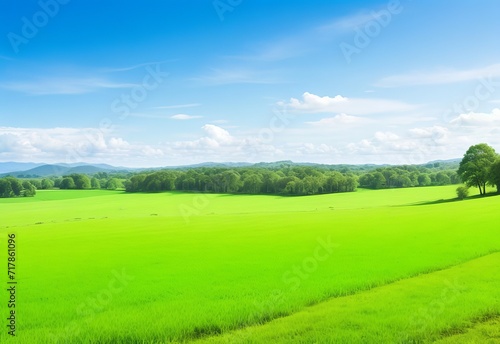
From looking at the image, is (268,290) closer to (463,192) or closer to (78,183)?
(463,192)

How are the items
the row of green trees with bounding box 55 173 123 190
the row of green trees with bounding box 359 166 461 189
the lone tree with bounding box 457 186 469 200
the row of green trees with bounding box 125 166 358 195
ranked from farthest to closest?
the row of green trees with bounding box 55 173 123 190, the row of green trees with bounding box 359 166 461 189, the row of green trees with bounding box 125 166 358 195, the lone tree with bounding box 457 186 469 200

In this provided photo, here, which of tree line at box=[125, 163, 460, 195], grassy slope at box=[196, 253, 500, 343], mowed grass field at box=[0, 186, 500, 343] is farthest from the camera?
tree line at box=[125, 163, 460, 195]

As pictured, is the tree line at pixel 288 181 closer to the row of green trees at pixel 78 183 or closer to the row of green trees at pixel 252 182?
the row of green trees at pixel 252 182

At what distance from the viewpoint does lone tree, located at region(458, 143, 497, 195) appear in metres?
78.6

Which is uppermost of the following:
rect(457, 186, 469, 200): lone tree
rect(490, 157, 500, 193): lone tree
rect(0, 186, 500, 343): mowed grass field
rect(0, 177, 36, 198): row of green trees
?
rect(0, 177, 36, 198): row of green trees

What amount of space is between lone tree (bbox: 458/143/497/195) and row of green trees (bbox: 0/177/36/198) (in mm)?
133600

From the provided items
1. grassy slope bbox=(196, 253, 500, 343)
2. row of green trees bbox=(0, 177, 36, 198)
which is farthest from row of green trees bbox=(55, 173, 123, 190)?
grassy slope bbox=(196, 253, 500, 343)

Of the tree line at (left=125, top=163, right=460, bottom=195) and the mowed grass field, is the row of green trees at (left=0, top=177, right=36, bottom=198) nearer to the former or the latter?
the tree line at (left=125, top=163, right=460, bottom=195)

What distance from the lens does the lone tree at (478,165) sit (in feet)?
258

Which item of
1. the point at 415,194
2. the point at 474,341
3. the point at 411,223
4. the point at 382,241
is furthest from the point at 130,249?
the point at 415,194

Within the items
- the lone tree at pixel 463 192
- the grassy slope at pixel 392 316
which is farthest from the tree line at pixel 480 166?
the grassy slope at pixel 392 316

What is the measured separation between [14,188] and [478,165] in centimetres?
13970

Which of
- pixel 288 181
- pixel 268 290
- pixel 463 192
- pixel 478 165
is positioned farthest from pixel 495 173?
pixel 268 290

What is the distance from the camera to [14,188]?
131m
